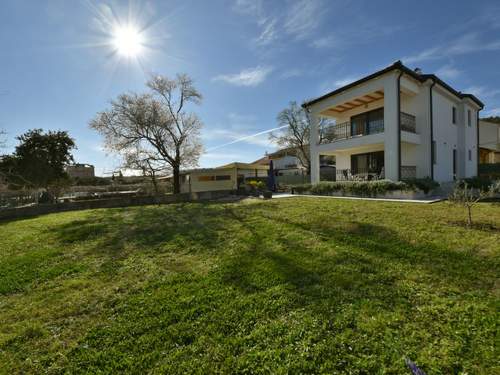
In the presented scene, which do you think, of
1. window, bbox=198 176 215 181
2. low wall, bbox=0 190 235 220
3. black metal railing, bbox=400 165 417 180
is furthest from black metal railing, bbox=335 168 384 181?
window, bbox=198 176 215 181

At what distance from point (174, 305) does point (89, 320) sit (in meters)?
0.97

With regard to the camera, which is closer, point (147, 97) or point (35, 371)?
point (35, 371)

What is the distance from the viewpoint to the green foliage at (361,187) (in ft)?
34.8

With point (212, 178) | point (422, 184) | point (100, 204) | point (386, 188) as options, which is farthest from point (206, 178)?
point (422, 184)

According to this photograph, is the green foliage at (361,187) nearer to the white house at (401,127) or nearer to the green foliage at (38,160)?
the white house at (401,127)

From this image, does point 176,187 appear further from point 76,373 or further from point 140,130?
point 76,373

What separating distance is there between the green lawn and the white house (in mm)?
7987

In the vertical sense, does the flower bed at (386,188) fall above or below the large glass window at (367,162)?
below

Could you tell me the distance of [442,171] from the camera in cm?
1399

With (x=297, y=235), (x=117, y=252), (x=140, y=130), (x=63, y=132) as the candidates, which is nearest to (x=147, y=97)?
(x=140, y=130)

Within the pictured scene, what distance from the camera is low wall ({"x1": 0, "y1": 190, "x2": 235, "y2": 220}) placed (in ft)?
34.1

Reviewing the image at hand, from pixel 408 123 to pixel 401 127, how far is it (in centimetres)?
129

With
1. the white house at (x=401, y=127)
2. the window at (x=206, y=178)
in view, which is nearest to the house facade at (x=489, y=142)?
the white house at (x=401, y=127)

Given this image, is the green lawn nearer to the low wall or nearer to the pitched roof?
the low wall
